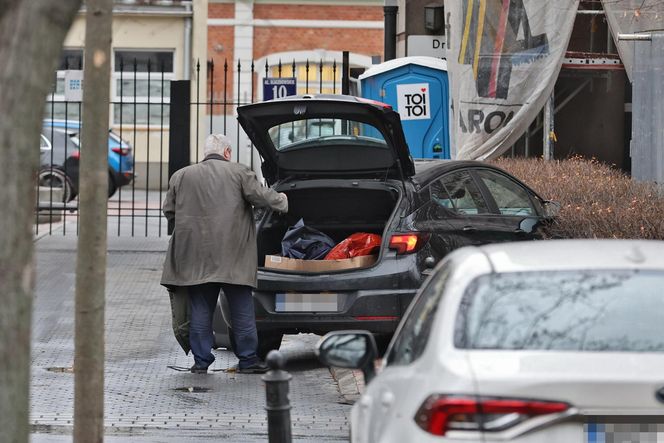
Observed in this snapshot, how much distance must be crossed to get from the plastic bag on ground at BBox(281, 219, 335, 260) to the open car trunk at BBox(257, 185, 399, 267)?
0.62 ft

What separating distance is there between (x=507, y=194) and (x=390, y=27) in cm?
1007

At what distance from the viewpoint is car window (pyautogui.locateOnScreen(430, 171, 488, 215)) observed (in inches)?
408

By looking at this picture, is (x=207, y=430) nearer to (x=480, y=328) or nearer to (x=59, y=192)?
(x=480, y=328)

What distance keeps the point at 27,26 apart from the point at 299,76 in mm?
29438

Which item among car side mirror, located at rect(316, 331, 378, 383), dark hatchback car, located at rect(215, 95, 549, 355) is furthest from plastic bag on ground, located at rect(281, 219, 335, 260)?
car side mirror, located at rect(316, 331, 378, 383)

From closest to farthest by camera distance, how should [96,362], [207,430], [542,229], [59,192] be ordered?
[96,362] → [207,430] → [542,229] → [59,192]

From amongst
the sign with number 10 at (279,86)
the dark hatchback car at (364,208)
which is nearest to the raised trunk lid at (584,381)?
the dark hatchback car at (364,208)

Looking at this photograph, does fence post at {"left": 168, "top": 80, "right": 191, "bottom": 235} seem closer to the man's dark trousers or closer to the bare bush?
the bare bush

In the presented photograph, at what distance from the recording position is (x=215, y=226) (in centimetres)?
990

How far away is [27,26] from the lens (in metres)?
4.83

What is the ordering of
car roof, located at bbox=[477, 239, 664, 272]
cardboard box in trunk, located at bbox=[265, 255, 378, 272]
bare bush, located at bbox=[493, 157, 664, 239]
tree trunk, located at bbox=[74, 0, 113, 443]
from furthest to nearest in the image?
1. cardboard box in trunk, located at bbox=[265, 255, 378, 272]
2. bare bush, located at bbox=[493, 157, 664, 239]
3. tree trunk, located at bbox=[74, 0, 113, 443]
4. car roof, located at bbox=[477, 239, 664, 272]

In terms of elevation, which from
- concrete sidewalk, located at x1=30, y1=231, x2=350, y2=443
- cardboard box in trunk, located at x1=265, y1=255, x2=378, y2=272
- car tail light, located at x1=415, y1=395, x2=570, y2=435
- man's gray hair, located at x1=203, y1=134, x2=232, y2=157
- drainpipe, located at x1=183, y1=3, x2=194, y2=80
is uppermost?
drainpipe, located at x1=183, y1=3, x2=194, y2=80

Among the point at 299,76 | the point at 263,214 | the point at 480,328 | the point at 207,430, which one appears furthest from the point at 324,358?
the point at 299,76

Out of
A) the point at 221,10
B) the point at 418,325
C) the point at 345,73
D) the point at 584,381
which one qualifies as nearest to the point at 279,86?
the point at 345,73
